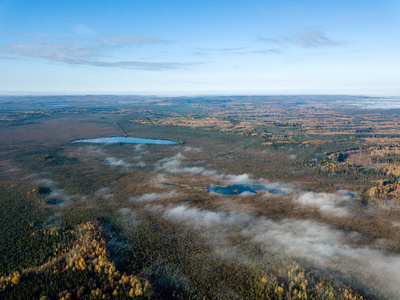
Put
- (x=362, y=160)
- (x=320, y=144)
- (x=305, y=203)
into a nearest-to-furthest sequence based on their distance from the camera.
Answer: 1. (x=305, y=203)
2. (x=362, y=160)
3. (x=320, y=144)

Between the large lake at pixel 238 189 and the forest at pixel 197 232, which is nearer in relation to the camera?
the forest at pixel 197 232

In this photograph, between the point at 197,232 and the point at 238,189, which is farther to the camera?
the point at 238,189

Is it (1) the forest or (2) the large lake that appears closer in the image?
(1) the forest

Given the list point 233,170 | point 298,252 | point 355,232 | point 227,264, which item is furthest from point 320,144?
point 227,264

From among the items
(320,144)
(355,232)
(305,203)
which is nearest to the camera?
(355,232)

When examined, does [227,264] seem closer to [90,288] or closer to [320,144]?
[90,288]

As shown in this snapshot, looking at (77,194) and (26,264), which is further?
(77,194)

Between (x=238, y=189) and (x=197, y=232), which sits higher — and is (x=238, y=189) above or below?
above

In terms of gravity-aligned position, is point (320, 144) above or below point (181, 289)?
above
